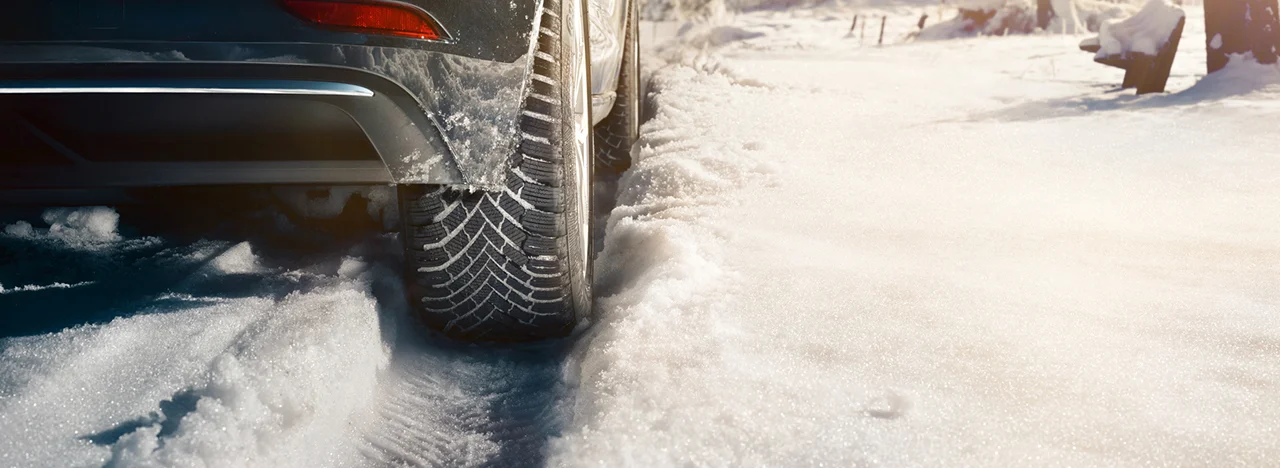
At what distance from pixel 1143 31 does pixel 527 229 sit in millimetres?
4673

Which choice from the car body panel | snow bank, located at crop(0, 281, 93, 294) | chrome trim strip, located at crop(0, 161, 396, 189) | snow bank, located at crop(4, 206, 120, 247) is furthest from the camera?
snow bank, located at crop(4, 206, 120, 247)

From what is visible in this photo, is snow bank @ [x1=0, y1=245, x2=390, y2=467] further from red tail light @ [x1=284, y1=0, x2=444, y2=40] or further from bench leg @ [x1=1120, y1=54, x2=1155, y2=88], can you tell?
bench leg @ [x1=1120, y1=54, x2=1155, y2=88]

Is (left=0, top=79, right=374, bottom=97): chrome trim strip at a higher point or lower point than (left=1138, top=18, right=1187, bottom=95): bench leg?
higher

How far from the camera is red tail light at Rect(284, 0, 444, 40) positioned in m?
1.22

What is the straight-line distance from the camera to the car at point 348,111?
1192 millimetres

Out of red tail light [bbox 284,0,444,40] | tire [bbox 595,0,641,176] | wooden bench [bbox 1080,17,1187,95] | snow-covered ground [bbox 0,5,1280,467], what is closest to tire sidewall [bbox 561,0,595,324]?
snow-covered ground [bbox 0,5,1280,467]

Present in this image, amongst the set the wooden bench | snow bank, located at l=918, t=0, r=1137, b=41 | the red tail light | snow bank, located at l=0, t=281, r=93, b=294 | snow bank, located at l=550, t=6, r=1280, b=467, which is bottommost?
snow bank, located at l=918, t=0, r=1137, b=41

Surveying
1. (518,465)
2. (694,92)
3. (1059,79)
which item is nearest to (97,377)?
(518,465)

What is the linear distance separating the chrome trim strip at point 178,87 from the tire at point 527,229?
0.34 m

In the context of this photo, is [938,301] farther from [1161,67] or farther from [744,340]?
[1161,67]

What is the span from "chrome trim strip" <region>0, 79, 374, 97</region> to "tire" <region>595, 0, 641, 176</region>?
2.01 m

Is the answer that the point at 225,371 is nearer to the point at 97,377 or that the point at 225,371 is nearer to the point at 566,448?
the point at 97,377

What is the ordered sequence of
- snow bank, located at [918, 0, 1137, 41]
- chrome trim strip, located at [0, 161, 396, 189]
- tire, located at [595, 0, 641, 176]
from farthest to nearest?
snow bank, located at [918, 0, 1137, 41], tire, located at [595, 0, 641, 176], chrome trim strip, located at [0, 161, 396, 189]

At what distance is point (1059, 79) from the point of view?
20.3ft
